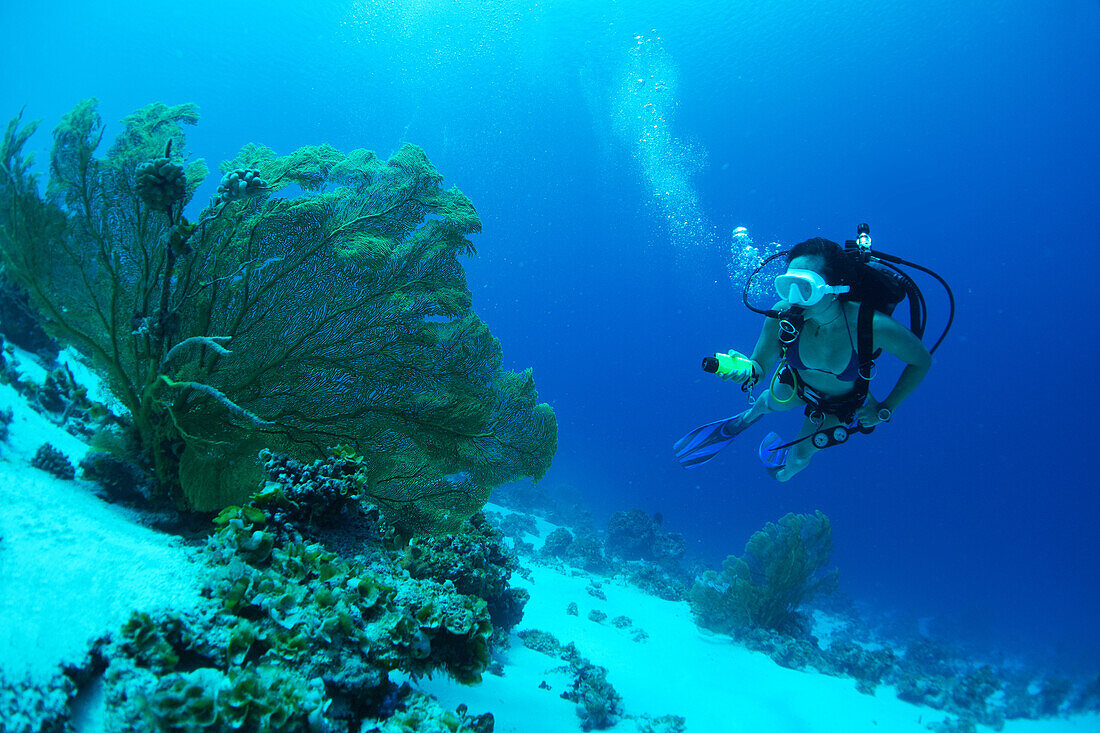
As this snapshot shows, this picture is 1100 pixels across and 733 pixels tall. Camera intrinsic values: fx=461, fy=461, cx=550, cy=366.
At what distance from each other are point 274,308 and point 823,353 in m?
4.83

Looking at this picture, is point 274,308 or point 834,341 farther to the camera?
point 834,341

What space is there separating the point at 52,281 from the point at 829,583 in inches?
663

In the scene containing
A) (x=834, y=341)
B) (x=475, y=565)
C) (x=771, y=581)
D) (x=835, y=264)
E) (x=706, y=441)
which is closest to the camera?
(x=835, y=264)

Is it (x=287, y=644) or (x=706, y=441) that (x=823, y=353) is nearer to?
(x=706, y=441)

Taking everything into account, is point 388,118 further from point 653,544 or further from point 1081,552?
point 1081,552

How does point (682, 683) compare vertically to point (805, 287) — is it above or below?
below

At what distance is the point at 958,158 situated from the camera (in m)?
68.8

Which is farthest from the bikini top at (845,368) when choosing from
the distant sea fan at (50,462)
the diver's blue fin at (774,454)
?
the distant sea fan at (50,462)

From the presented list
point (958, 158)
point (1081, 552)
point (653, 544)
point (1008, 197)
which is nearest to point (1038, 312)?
point (1008, 197)

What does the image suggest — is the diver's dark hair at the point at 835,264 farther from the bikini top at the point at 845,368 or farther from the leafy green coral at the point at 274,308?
the leafy green coral at the point at 274,308

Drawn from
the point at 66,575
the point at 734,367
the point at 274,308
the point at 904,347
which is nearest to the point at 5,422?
the point at 274,308

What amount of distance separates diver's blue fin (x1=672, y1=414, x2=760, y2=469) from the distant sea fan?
5454 millimetres

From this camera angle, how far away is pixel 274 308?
3938mm

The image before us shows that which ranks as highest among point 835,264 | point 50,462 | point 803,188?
point 803,188
